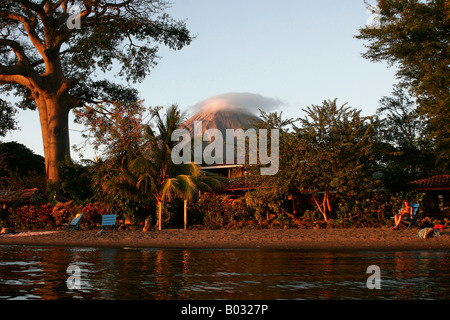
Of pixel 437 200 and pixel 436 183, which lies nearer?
pixel 436 183

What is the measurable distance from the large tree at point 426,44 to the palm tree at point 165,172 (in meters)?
12.1

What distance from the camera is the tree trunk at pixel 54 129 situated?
34406 millimetres

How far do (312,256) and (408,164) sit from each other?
1364 inches

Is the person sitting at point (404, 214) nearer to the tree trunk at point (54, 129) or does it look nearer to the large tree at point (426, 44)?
the large tree at point (426, 44)

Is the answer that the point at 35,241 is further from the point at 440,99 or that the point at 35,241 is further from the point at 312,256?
the point at 440,99

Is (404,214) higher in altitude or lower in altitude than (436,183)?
lower

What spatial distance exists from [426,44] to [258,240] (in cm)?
1524

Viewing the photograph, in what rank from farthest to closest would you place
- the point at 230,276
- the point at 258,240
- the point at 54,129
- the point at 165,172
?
the point at 54,129
the point at 165,172
the point at 258,240
the point at 230,276

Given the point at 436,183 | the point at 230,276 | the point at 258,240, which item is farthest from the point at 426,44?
the point at 230,276

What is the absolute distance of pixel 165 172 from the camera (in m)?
24.6

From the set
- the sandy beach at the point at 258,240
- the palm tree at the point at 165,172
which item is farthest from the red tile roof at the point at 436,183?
the palm tree at the point at 165,172

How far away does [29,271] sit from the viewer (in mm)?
11078

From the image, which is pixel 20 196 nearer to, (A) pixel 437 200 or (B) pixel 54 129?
(B) pixel 54 129
